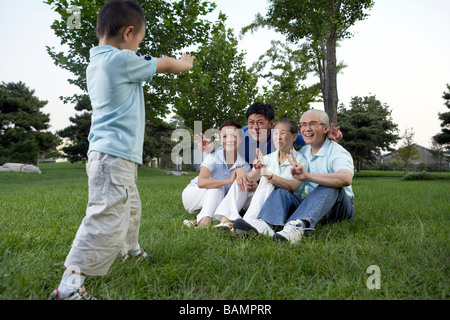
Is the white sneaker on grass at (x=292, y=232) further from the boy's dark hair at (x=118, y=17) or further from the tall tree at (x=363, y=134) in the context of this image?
the tall tree at (x=363, y=134)

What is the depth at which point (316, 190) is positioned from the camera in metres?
2.97

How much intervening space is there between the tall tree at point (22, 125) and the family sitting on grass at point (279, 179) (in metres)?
24.5

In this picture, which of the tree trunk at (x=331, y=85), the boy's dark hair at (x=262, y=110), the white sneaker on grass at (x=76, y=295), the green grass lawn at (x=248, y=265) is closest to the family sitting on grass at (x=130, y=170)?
the white sneaker on grass at (x=76, y=295)

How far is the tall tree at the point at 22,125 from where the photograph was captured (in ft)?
78.4

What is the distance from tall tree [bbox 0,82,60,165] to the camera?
78.4 ft

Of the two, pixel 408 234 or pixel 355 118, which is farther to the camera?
pixel 355 118

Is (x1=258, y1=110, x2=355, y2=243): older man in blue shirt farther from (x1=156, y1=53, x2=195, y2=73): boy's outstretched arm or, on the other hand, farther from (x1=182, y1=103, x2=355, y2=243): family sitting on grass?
(x1=156, y1=53, x2=195, y2=73): boy's outstretched arm

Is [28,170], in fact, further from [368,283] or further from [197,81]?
[368,283]

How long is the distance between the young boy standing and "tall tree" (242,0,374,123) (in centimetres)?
887

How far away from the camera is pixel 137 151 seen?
1.86m

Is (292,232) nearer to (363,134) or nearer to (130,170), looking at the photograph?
(130,170)

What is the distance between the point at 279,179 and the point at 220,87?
10.2 m

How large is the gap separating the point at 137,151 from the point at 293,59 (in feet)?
61.9

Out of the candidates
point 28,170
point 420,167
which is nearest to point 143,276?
point 28,170
